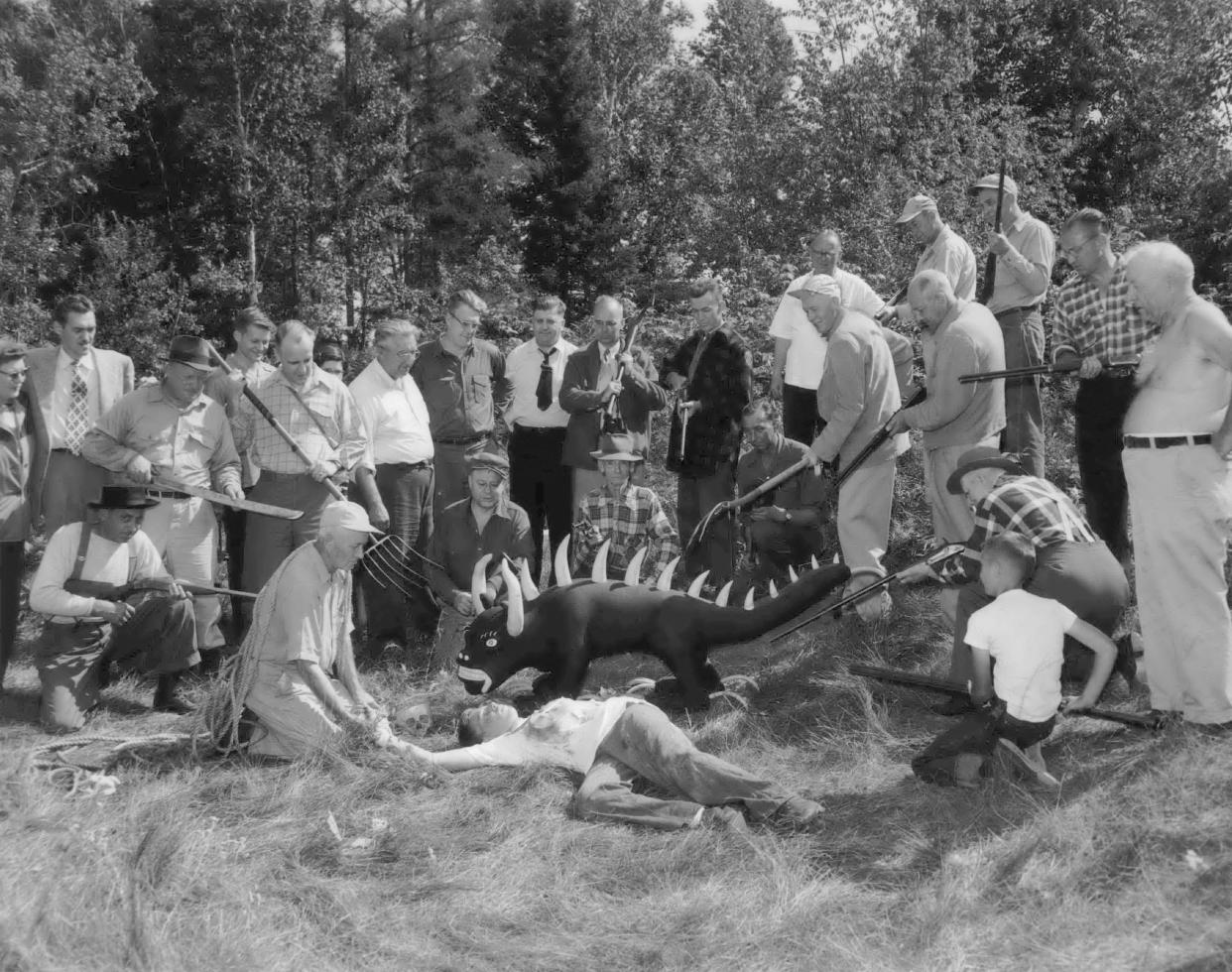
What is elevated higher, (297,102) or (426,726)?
(297,102)

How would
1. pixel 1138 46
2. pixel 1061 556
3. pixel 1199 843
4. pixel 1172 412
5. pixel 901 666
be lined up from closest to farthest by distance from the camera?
pixel 1199 843, pixel 1172 412, pixel 1061 556, pixel 901 666, pixel 1138 46

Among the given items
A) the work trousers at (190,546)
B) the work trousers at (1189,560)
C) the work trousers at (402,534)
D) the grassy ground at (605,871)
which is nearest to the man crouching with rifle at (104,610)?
the work trousers at (190,546)

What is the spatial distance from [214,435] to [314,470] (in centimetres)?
67

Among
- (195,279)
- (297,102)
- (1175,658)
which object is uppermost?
(297,102)

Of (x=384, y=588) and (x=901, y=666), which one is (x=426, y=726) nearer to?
(x=384, y=588)

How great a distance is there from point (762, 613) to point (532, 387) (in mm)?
3101

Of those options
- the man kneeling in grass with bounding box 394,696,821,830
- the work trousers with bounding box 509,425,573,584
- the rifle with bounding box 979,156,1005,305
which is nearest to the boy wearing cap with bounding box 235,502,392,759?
the man kneeling in grass with bounding box 394,696,821,830

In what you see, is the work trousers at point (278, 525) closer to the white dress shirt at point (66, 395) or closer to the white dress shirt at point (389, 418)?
the white dress shirt at point (389, 418)

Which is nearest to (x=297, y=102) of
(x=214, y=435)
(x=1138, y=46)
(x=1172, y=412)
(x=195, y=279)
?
(x=195, y=279)

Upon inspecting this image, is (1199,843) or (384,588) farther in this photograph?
(384,588)

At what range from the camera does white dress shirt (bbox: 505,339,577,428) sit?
9.27 meters

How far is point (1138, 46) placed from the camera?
27469 mm

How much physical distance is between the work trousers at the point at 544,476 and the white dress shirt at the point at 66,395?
107 inches

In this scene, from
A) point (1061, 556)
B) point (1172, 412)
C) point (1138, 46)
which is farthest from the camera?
point (1138, 46)
